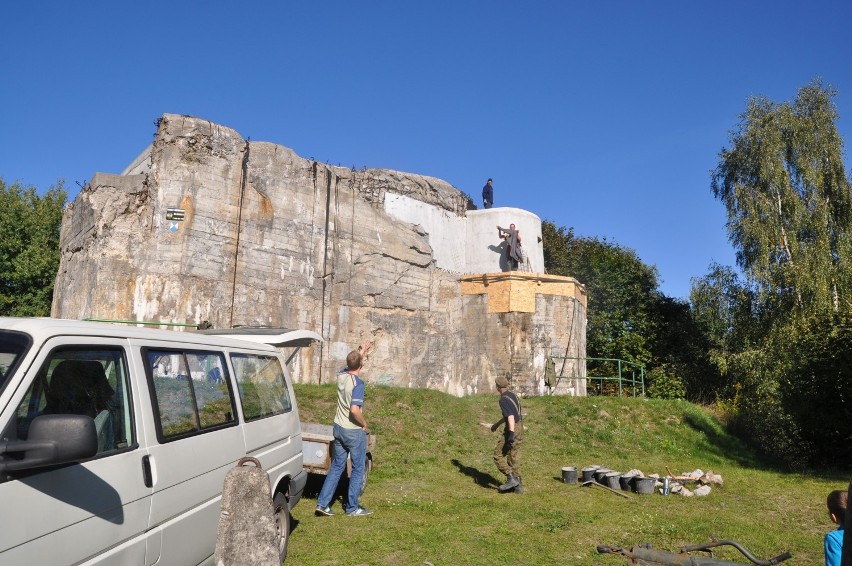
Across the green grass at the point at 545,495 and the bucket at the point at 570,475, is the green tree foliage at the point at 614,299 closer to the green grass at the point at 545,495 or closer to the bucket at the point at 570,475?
the green grass at the point at 545,495

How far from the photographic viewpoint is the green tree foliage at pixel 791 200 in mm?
21750

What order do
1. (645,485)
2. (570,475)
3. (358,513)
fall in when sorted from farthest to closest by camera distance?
1. (570,475)
2. (645,485)
3. (358,513)

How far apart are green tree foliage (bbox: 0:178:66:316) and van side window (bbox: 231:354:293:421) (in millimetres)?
24533

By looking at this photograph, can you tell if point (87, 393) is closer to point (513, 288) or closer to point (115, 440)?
point (115, 440)

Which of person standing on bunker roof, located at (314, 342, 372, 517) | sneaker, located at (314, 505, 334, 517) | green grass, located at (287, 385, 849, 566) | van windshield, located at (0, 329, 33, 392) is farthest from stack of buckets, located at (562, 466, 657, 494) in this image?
van windshield, located at (0, 329, 33, 392)

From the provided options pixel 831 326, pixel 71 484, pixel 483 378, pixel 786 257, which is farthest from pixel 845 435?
pixel 71 484

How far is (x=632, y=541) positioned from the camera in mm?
6684

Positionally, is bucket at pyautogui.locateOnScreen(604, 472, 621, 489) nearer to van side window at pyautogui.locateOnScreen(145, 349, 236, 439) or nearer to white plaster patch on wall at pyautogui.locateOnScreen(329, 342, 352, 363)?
van side window at pyautogui.locateOnScreen(145, 349, 236, 439)

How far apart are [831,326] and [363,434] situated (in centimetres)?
1314

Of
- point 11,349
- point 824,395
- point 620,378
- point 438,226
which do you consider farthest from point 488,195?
point 11,349

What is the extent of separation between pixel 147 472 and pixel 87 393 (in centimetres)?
58

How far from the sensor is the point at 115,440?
10.9 ft

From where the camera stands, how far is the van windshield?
9.25ft

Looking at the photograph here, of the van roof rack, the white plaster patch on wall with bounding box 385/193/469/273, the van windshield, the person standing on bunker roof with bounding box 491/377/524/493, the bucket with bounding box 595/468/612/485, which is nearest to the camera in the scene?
the van windshield
